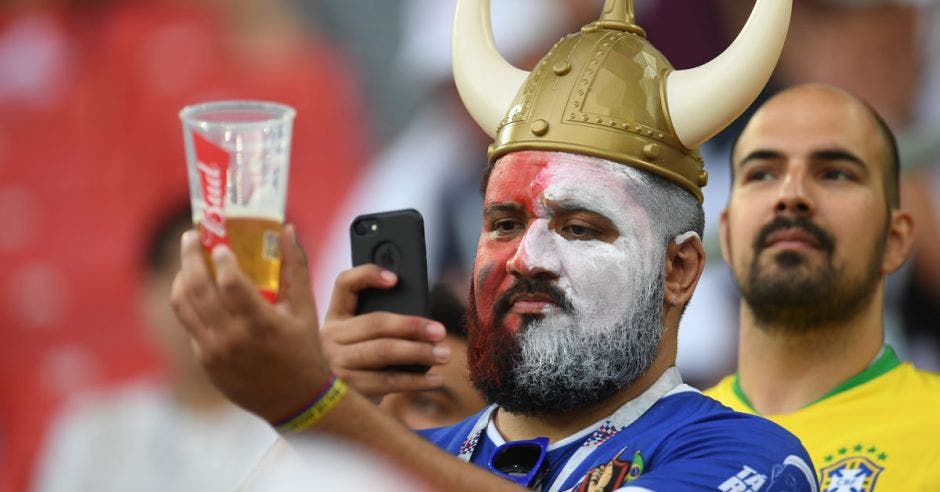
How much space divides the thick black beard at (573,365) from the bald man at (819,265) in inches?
43.7

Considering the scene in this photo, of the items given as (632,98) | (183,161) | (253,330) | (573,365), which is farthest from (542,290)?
A: (183,161)

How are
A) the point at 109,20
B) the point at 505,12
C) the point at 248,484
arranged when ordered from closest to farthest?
1. the point at 248,484
2. the point at 505,12
3. the point at 109,20

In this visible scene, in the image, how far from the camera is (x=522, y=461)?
2947mm

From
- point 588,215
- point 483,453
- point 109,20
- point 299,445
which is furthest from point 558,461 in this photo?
point 109,20

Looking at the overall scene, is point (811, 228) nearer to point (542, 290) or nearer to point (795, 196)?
point (795, 196)

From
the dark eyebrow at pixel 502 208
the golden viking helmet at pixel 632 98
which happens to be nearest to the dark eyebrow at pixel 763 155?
the golden viking helmet at pixel 632 98

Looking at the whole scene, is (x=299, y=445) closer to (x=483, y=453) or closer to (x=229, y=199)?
(x=229, y=199)

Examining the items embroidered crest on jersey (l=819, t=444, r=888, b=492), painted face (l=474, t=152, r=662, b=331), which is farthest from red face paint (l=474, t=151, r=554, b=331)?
embroidered crest on jersey (l=819, t=444, r=888, b=492)

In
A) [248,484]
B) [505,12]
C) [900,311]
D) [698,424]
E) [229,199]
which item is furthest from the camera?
[505,12]

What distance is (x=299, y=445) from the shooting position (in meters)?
2.21

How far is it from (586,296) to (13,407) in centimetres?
329

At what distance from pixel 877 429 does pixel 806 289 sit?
0.42 metres

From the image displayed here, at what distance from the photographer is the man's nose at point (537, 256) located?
2.90m

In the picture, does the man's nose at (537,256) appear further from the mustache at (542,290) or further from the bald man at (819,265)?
the bald man at (819,265)
